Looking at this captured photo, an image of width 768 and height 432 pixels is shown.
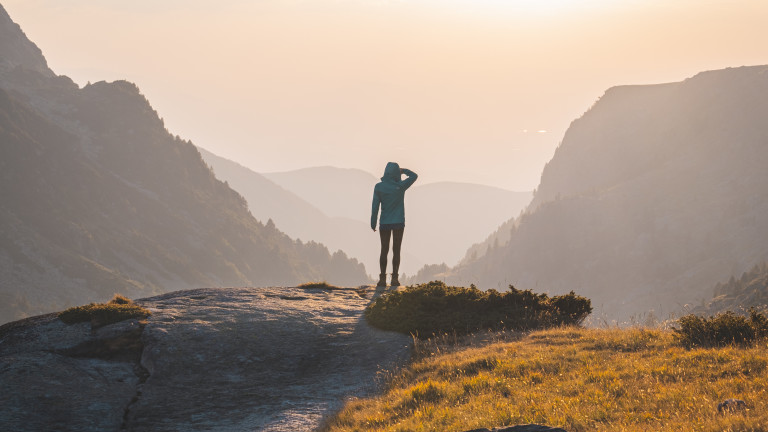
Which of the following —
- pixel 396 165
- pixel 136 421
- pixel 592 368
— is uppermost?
→ pixel 396 165

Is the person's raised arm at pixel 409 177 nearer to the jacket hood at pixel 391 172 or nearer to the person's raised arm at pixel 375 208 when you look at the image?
the jacket hood at pixel 391 172

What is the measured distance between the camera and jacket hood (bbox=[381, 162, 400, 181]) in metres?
22.7

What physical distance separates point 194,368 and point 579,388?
8726mm

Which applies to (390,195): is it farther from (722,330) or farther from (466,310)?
(722,330)

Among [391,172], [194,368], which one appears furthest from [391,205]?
[194,368]

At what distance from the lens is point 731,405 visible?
357 inches

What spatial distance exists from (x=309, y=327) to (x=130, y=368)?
15.9 ft

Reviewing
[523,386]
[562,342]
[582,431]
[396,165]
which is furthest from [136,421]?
[396,165]

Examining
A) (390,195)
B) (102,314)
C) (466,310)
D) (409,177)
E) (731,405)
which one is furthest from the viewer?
(409,177)

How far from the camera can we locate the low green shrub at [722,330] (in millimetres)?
13289

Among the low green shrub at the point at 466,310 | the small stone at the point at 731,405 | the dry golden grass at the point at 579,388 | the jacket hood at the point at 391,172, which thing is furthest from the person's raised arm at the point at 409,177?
the small stone at the point at 731,405

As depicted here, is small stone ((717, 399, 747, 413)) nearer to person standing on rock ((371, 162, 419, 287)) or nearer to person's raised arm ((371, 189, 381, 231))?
person standing on rock ((371, 162, 419, 287))

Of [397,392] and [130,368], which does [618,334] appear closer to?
Result: [397,392]

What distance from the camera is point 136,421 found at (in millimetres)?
11820
